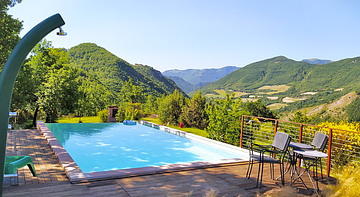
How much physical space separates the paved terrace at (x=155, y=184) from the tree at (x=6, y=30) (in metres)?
8.45

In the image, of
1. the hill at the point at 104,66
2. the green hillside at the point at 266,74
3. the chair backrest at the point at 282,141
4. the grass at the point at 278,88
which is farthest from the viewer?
the green hillside at the point at 266,74

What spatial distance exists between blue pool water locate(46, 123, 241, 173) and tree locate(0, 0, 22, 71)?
3.77m

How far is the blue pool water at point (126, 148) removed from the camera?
723 cm

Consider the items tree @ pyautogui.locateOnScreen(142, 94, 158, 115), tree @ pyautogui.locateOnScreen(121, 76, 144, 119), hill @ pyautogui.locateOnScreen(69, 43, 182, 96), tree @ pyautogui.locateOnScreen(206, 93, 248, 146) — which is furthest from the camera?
hill @ pyautogui.locateOnScreen(69, 43, 182, 96)

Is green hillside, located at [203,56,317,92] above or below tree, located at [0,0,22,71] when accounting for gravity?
above

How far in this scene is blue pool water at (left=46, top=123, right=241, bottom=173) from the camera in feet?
23.7

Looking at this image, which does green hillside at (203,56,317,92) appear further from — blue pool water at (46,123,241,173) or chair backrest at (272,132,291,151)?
chair backrest at (272,132,291,151)

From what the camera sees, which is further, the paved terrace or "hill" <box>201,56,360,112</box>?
"hill" <box>201,56,360,112</box>

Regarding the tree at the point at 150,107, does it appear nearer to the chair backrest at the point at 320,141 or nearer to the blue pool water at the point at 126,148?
the blue pool water at the point at 126,148

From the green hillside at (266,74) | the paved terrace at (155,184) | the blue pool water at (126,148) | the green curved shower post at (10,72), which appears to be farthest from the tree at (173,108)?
the green hillside at (266,74)

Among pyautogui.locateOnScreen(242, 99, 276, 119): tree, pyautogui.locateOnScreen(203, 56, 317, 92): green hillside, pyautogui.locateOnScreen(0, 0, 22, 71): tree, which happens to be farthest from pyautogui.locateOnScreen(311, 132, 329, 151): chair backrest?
pyautogui.locateOnScreen(203, 56, 317, 92): green hillside

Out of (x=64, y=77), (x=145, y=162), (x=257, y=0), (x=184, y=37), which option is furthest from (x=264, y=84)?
(x=145, y=162)

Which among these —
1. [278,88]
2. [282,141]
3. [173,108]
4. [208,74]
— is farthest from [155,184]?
[208,74]

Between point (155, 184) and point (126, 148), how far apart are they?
556 cm
